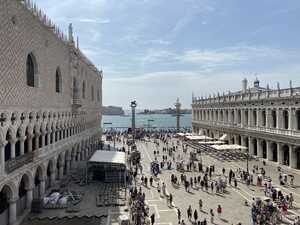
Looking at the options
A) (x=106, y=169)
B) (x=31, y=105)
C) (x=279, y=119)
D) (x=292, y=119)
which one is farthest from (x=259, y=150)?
(x=31, y=105)

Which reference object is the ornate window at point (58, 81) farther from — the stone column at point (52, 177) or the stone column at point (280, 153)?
the stone column at point (280, 153)

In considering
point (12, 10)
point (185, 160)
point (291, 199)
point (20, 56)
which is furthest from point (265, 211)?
point (185, 160)

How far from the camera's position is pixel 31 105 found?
25469mm

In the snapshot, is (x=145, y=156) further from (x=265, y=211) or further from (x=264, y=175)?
(x=265, y=211)

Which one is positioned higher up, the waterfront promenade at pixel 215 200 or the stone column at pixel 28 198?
the stone column at pixel 28 198

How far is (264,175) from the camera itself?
36812 millimetres

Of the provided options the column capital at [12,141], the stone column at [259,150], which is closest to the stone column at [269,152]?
the stone column at [259,150]

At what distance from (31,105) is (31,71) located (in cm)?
276

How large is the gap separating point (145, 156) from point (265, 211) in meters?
30.4

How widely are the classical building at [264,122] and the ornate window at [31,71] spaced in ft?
90.1

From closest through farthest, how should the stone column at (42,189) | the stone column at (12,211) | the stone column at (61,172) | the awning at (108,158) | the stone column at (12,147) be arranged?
the stone column at (12,211)
the stone column at (12,147)
the stone column at (42,189)
the awning at (108,158)
the stone column at (61,172)

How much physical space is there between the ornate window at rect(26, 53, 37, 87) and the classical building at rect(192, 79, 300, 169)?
27476mm

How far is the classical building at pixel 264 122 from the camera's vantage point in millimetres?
39438

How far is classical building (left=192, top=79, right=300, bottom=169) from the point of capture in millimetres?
39438
